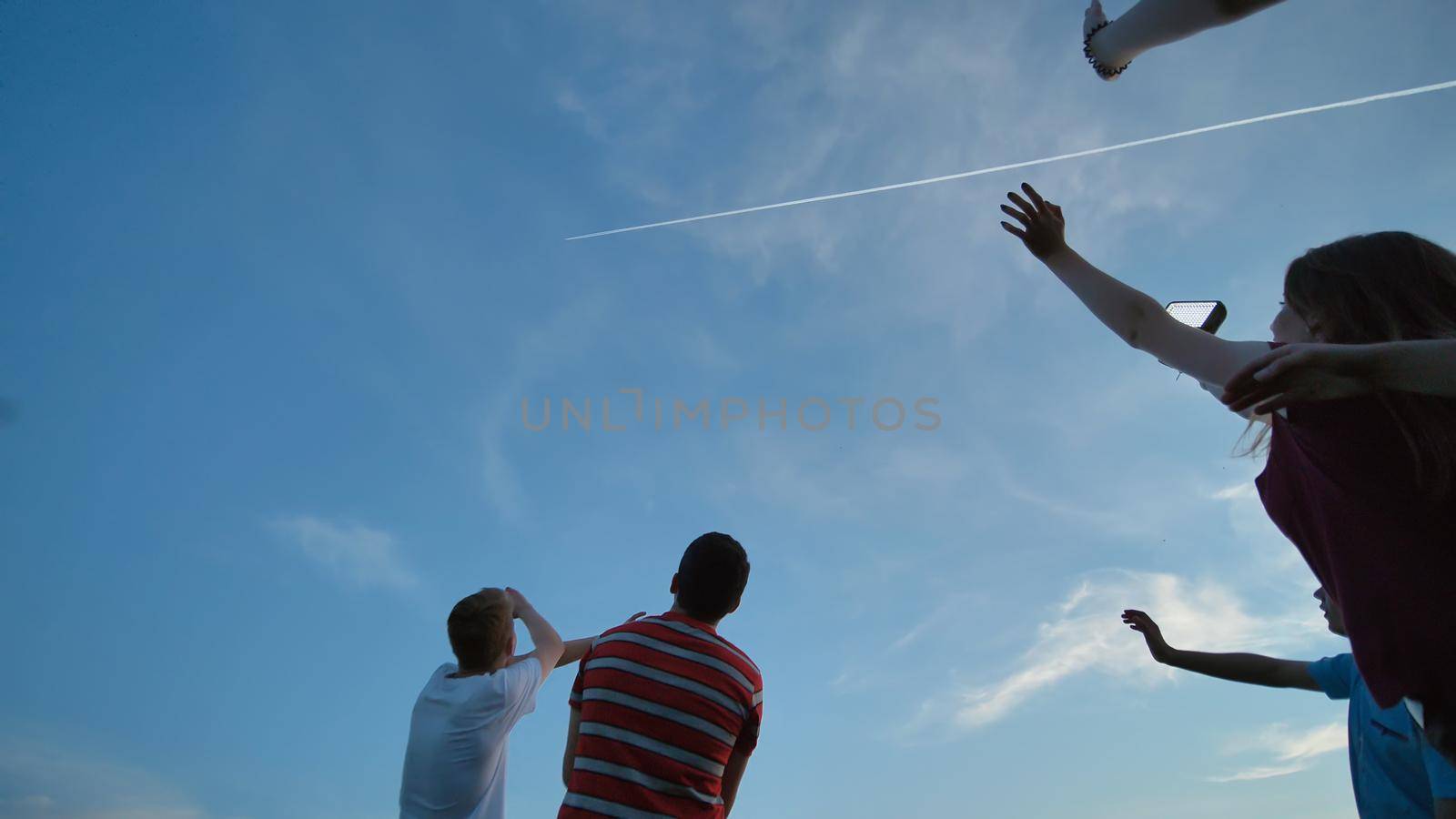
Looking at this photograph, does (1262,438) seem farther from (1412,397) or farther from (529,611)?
(529,611)

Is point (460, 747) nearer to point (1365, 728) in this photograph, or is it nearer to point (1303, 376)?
point (1303, 376)

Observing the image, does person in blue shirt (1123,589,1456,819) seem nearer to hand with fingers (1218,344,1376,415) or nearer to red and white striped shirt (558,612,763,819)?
hand with fingers (1218,344,1376,415)

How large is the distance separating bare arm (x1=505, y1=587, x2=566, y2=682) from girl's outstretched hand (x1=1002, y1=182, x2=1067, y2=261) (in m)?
2.74

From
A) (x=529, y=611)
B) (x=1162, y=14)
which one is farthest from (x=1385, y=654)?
(x=529, y=611)

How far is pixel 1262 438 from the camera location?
212cm

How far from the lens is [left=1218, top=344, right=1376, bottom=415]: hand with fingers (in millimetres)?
1494

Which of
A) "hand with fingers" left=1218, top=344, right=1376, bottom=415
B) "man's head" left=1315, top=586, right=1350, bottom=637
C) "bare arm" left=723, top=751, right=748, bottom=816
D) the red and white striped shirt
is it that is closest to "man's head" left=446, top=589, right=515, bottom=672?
the red and white striped shirt

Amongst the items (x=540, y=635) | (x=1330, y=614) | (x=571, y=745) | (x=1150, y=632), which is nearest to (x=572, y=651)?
(x=540, y=635)

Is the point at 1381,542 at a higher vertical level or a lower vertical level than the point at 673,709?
Answer: lower

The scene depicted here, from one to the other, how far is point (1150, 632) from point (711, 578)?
2.30 m

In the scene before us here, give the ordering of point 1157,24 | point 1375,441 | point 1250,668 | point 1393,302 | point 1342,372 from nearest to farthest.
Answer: point 1342,372 < point 1375,441 < point 1393,302 < point 1157,24 < point 1250,668

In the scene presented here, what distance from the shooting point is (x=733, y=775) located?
3.04 m

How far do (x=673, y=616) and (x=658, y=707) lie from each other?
0.36 metres

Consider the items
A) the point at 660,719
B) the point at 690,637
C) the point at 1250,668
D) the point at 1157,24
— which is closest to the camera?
the point at 1157,24
